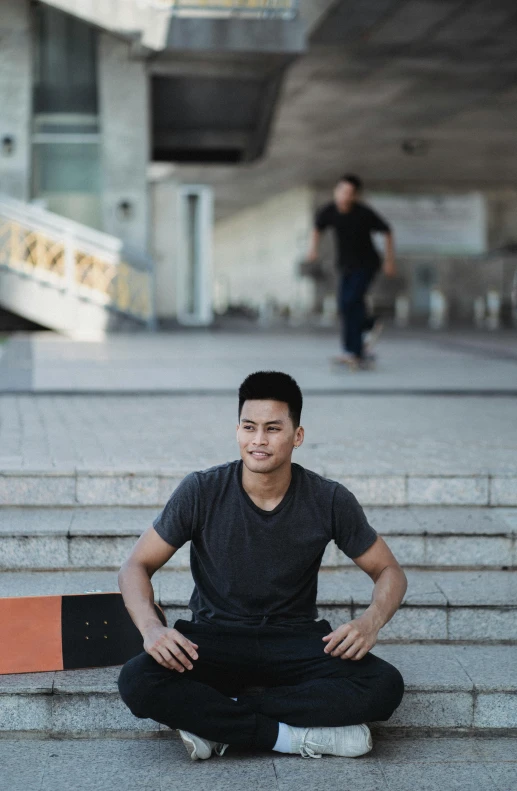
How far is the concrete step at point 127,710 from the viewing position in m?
3.78

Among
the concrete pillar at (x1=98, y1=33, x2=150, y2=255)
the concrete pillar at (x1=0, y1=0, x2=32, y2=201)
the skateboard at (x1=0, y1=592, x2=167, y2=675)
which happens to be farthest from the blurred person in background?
the concrete pillar at (x1=0, y1=0, x2=32, y2=201)

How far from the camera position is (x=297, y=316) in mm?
35031

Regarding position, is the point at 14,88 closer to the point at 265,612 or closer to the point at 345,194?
the point at 345,194

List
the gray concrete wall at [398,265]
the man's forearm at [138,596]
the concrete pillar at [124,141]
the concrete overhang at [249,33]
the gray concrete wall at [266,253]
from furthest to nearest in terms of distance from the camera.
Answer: the gray concrete wall at [266,253], the gray concrete wall at [398,265], the concrete pillar at [124,141], the concrete overhang at [249,33], the man's forearm at [138,596]

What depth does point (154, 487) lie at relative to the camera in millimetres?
5172

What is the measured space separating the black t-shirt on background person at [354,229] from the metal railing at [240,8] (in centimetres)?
724

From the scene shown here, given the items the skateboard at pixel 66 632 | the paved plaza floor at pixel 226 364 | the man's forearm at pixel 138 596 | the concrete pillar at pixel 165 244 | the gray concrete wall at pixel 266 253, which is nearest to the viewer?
the man's forearm at pixel 138 596

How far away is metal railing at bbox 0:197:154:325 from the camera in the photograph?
17.0 metres

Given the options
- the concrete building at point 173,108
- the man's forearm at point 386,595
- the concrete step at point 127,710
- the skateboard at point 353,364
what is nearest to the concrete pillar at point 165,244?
the concrete building at point 173,108

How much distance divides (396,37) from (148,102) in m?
4.47

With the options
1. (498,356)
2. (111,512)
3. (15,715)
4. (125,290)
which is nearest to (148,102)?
(125,290)

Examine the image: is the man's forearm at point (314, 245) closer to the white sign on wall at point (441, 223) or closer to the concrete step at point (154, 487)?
the concrete step at point (154, 487)

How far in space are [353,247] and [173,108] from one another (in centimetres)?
1142

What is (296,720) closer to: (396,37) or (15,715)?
(15,715)
